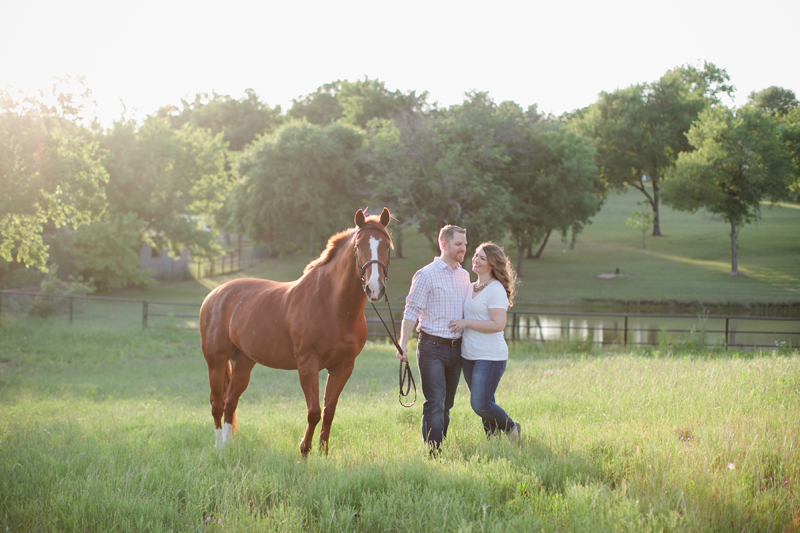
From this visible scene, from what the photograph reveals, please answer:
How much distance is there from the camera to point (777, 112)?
35969mm

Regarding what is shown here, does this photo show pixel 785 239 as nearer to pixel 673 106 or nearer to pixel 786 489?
pixel 673 106

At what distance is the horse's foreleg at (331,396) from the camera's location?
4840 millimetres

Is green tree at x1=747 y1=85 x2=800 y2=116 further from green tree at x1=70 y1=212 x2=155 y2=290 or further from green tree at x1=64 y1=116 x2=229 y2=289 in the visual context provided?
green tree at x1=70 y1=212 x2=155 y2=290

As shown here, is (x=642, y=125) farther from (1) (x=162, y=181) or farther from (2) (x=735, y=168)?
(1) (x=162, y=181)

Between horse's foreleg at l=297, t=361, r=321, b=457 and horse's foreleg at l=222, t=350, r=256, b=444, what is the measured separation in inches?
48.6

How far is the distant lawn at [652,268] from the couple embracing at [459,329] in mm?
23083

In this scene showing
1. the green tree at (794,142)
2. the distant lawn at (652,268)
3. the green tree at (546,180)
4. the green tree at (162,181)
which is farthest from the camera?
the green tree at (546,180)

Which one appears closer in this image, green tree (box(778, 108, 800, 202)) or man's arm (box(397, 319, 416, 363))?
man's arm (box(397, 319, 416, 363))

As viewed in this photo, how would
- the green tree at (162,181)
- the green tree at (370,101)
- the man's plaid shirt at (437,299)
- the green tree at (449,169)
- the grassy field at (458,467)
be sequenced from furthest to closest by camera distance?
the green tree at (370,101), the green tree at (162,181), the green tree at (449,169), the man's plaid shirt at (437,299), the grassy field at (458,467)

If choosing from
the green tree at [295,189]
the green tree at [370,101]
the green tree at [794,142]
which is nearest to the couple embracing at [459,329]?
the green tree at [295,189]

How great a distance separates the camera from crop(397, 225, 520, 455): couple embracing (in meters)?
4.62

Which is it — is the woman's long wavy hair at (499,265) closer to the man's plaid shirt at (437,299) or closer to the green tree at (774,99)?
the man's plaid shirt at (437,299)

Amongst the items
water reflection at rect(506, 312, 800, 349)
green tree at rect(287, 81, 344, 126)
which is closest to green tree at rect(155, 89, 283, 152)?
A: green tree at rect(287, 81, 344, 126)

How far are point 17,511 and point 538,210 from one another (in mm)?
31165
